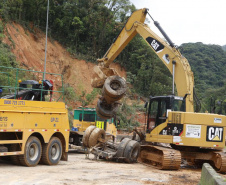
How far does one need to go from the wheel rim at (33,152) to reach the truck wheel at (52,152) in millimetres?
540

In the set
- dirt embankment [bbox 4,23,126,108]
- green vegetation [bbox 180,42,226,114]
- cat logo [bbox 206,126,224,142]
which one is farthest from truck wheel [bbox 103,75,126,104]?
green vegetation [bbox 180,42,226,114]

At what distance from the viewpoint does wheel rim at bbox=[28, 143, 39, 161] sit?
1395cm

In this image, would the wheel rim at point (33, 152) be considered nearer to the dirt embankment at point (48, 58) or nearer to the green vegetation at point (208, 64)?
the dirt embankment at point (48, 58)

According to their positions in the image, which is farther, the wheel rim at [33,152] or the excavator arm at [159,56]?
the excavator arm at [159,56]

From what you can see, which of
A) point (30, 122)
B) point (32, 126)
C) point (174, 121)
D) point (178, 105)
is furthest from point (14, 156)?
point (178, 105)

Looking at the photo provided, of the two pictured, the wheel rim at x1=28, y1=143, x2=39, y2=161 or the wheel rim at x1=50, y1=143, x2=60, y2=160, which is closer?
the wheel rim at x1=28, y1=143, x2=39, y2=161

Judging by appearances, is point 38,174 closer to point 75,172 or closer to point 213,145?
point 75,172

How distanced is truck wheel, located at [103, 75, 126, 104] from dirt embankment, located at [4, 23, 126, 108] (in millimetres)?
21717

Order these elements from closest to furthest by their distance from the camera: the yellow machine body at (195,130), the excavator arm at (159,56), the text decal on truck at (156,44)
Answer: the yellow machine body at (195,130)
the excavator arm at (159,56)
the text decal on truck at (156,44)

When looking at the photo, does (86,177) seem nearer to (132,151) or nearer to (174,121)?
(174,121)

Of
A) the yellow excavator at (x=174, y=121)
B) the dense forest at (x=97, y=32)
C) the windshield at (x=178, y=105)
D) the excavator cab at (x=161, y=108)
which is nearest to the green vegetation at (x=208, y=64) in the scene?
the dense forest at (x=97, y=32)

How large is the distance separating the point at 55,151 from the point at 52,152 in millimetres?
242

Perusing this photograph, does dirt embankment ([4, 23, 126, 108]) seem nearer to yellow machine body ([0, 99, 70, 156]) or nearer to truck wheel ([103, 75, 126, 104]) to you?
truck wheel ([103, 75, 126, 104])

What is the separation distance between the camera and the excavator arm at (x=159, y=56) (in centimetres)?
1625
